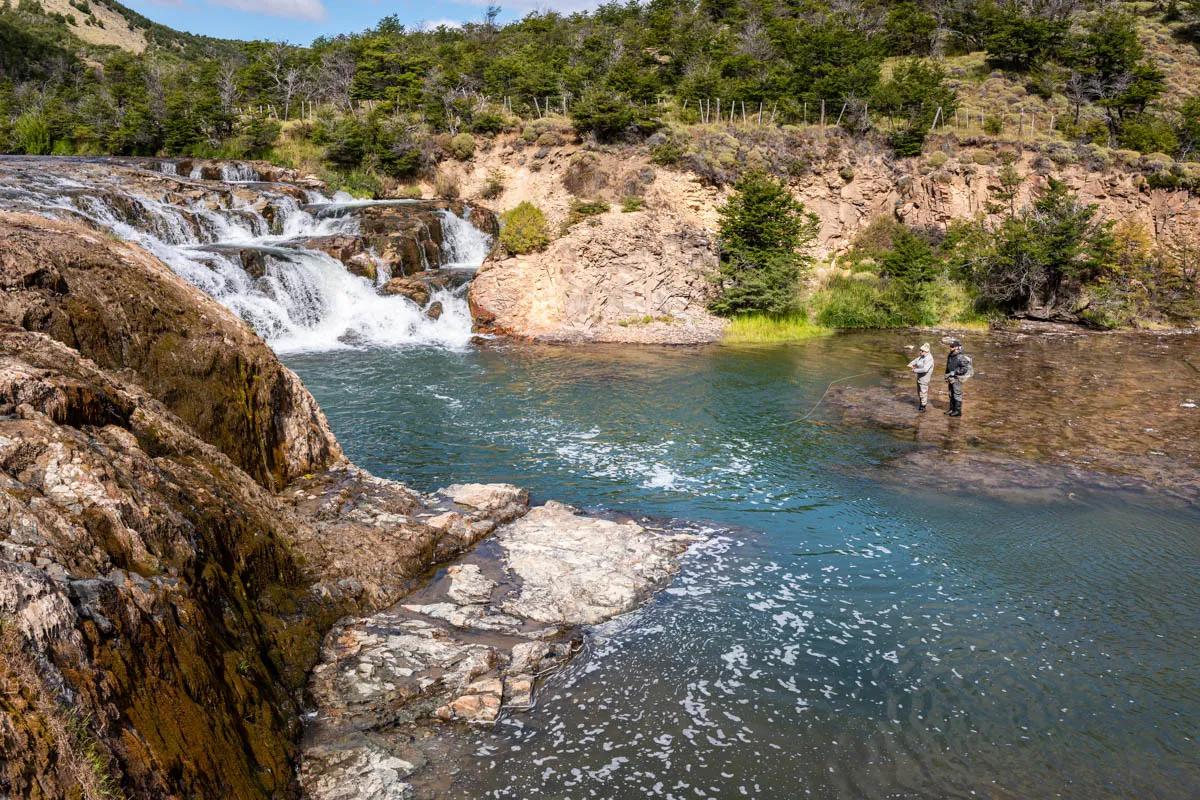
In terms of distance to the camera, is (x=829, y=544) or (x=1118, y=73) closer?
(x=829, y=544)

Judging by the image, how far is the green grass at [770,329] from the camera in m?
27.0

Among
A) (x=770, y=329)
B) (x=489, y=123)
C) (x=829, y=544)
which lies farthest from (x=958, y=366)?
(x=489, y=123)

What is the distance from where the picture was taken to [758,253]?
93.5 feet

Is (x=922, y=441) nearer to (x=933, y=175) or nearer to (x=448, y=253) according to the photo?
(x=448, y=253)

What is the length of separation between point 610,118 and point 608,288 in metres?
12.5

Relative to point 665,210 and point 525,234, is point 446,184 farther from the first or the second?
point 665,210

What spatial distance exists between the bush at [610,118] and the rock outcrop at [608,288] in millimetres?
9268

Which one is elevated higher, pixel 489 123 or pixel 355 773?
pixel 489 123

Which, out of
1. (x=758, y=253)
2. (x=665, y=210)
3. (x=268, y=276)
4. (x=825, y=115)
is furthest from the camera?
(x=825, y=115)

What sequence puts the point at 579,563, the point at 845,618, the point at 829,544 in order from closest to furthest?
the point at 845,618 < the point at 579,563 < the point at 829,544

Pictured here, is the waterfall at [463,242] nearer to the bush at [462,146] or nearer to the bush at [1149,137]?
the bush at [462,146]

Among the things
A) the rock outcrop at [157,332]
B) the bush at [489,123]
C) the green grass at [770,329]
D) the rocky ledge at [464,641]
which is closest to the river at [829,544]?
the rocky ledge at [464,641]

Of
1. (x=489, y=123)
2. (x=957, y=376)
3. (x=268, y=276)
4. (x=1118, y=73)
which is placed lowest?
(x=957, y=376)

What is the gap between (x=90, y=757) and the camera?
370 centimetres
